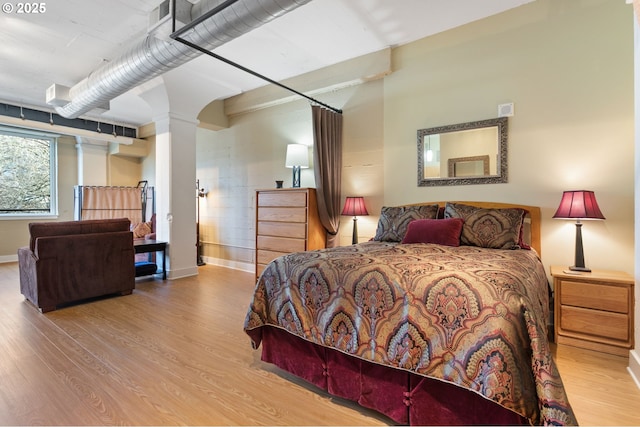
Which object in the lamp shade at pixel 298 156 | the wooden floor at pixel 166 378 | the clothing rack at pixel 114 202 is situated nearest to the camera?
the wooden floor at pixel 166 378

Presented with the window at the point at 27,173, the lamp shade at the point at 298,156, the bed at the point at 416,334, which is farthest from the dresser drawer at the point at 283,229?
the window at the point at 27,173

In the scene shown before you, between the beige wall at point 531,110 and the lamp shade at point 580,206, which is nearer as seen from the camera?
the lamp shade at point 580,206

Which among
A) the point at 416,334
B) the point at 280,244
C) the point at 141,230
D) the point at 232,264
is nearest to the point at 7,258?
the point at 141,230


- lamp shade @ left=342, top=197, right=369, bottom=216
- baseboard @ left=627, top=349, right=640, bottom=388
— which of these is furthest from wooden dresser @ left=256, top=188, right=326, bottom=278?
baseboard @ left=627, top=349, right=640, bottom=388

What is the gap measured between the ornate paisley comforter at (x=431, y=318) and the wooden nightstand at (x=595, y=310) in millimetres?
678

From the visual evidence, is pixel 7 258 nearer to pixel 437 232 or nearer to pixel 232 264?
pixel 232 264

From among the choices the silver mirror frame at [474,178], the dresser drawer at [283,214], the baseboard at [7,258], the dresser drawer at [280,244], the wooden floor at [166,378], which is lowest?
the wooden floor at [166,378]

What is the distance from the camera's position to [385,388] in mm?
1607

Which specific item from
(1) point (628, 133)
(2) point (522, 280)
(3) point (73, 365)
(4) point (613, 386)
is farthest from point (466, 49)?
(3) point (73, 365)

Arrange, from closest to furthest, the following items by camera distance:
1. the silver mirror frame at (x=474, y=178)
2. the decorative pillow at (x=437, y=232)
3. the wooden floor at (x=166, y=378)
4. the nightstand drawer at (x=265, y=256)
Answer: the wooden floor at (x=166, y=378), the decorative pillow at (x=437, y=232), the silver mirror frame at (x=474, y=178), the nightstand drawer at (x=265, y=256)

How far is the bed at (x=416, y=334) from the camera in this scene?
4.16 feet

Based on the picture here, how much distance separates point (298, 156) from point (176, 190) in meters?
1.93

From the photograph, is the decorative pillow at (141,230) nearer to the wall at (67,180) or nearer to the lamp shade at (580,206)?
the wall at (67,180)

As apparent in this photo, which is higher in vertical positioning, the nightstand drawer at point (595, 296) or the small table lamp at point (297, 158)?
the small table lamp at point (297, 158)
